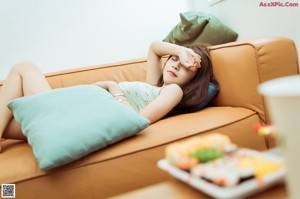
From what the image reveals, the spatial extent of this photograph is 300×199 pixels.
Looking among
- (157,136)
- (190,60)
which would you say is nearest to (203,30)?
(190,60)

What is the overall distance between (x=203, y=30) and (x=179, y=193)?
4.81ft

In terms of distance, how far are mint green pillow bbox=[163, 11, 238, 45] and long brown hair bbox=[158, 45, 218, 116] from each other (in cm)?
37

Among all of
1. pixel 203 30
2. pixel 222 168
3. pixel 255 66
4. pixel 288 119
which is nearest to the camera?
pixel 288 119

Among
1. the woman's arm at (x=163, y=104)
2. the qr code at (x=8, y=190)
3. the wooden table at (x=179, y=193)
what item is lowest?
the qr code at (x=8, y=190)

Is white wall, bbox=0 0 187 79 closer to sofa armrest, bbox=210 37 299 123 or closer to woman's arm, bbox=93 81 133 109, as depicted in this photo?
woman's arm, bbox=93 81 133 109

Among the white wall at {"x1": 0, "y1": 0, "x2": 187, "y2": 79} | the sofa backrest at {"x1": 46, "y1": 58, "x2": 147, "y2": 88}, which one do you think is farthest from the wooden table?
the white wall at {"x1": 0, "y1": 0, "x2": 187, "y2": 79}

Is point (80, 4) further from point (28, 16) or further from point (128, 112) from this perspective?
point (128, 112)

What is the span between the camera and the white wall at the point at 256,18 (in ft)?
4.89

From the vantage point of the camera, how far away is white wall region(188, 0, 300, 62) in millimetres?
1491

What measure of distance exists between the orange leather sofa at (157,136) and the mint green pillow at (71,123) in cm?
5

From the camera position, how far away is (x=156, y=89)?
1.49 meters

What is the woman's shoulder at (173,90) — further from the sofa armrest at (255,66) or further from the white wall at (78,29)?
the white wall at (78,29)

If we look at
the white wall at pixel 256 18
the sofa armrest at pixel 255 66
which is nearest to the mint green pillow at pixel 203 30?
the white wall at pixel 256 18

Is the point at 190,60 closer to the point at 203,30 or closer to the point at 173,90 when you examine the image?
the point at 173,90
